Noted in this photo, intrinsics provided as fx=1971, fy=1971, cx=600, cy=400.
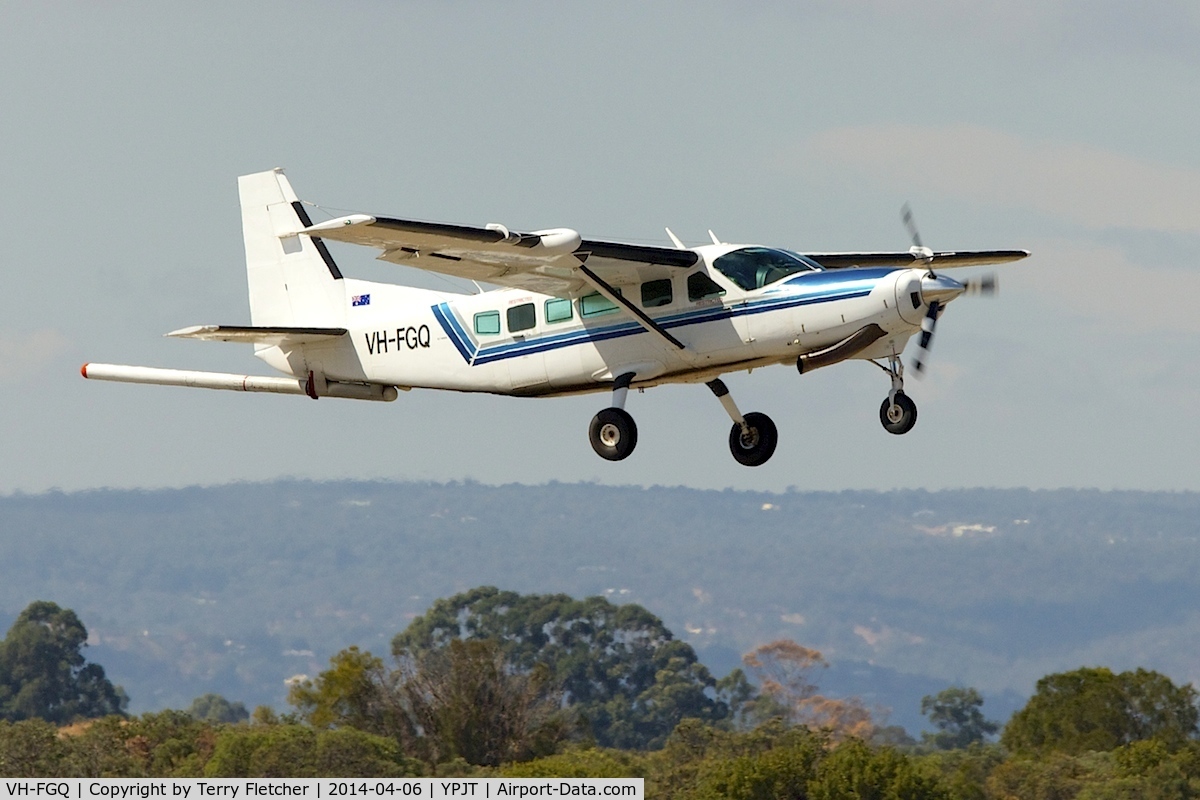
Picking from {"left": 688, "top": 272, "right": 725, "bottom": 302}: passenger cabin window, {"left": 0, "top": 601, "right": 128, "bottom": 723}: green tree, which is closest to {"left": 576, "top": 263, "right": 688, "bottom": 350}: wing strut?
{"left": 688, "top": 272, "right": 725, "bottom": 302}: passenger cabin window

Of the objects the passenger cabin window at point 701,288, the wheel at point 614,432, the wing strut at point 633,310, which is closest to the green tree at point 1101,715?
the wheel at point 614,432

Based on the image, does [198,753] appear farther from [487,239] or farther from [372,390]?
[487,239]

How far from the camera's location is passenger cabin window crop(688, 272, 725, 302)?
3048 cm

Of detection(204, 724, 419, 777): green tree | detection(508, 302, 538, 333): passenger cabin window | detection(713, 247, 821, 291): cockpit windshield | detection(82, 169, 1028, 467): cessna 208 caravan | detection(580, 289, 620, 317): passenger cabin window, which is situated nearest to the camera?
detection(82, 169, 1028, 467): cessna 208 caravan

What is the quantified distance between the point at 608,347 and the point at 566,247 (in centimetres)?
314

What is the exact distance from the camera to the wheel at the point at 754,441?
3266 cm

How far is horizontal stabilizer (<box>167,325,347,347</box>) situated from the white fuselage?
214mm

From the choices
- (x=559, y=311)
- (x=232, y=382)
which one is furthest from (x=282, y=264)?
(x=559, y=311)

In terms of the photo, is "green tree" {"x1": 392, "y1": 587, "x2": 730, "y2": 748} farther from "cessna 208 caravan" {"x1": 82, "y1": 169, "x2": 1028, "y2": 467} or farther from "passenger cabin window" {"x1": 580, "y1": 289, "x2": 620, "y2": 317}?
"passenger cabin window" {"x1": 580, "y1": 289, "x2": 620, "y2": 317}

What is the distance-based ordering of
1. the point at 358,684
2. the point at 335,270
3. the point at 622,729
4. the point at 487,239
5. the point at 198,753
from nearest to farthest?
1. the point at 487,239
2. the point at 335,270
3. the point at 198,753
4. the point at 358,684
5. the point at 622,729

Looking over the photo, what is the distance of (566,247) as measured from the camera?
2856 centimetres

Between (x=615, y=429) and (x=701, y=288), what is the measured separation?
2.83 meters

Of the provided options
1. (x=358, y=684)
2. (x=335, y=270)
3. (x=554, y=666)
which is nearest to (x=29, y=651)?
(x=554, y=666)

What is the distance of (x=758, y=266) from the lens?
30.5 m
